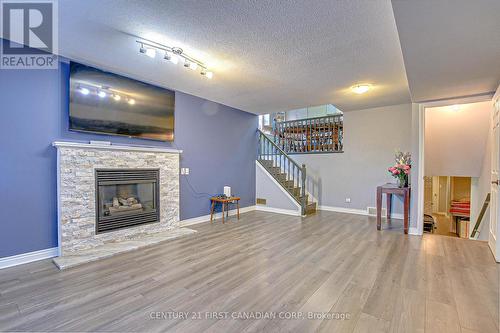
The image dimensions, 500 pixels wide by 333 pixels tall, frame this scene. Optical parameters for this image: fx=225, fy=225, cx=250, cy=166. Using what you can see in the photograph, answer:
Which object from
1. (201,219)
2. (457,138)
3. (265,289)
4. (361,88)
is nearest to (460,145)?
(457,138)

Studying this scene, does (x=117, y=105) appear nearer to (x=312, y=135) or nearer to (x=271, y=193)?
(x=271, y=193)

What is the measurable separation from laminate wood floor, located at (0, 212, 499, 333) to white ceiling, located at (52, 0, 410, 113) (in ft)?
8.60

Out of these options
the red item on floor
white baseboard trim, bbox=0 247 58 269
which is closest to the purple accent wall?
white baseboard trim, bbox=0 247 58 269

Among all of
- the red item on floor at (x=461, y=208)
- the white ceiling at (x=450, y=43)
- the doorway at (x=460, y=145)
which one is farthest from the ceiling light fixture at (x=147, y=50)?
the red item on floor at (x=461, y=208)

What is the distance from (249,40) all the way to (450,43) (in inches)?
77.6

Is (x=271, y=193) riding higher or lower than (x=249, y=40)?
lower

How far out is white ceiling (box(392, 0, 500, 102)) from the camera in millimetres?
1666

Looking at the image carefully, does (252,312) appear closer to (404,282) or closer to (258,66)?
(404,282)

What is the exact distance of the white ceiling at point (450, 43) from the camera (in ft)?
5.47

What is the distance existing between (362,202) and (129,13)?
19.1ft

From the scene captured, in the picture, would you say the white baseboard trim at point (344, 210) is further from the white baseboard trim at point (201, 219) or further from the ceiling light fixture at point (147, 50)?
the ceiling light fixture at point (147, 50)

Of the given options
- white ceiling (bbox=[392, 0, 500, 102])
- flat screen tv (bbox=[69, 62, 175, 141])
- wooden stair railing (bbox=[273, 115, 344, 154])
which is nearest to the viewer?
white ceiling (bbox=[392, 0, 500, 102])

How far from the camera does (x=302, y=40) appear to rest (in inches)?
101

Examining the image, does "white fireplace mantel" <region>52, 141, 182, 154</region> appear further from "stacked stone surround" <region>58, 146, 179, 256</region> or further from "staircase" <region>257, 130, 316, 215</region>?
"staircase" <region>257, 130, 316, 215</region>
